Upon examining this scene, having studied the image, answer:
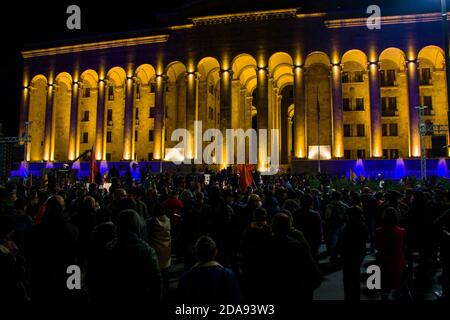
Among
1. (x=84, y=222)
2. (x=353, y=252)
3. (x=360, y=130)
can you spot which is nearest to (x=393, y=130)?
(x=360, y=130)

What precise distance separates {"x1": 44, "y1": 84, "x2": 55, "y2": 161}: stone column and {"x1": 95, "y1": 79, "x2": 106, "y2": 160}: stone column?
6818 millimetres

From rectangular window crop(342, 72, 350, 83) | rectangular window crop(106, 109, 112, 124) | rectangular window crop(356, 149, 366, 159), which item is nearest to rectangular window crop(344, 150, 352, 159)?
rectangular window crop(356, 149, 366, 159)

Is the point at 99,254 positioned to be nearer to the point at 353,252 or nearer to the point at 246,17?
the point at 353,252

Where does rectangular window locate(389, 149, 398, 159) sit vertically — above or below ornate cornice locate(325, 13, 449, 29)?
below

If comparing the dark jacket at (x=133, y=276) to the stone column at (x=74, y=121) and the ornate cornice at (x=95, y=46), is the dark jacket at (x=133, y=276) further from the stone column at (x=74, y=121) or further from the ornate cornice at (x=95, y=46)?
the stone column at (x=74, y=121)

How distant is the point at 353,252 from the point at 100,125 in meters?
44.0

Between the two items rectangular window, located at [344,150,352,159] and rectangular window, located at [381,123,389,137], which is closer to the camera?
rectangular window, located at [381,123,389,137]

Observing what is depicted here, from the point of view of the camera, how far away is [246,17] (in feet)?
138

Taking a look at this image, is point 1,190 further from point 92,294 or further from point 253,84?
point 253,84

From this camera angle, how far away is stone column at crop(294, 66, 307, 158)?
4091 cm

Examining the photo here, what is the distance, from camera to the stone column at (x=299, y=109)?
4091 centimetres

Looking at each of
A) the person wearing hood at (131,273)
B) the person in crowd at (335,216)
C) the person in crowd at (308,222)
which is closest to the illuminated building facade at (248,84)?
the person in crowd at (335,216)

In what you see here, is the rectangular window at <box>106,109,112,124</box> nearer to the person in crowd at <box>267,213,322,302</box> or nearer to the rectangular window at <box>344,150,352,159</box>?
the rectangular window at <box>344,150,352,159</box>

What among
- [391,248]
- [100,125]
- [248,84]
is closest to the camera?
[391,248]
